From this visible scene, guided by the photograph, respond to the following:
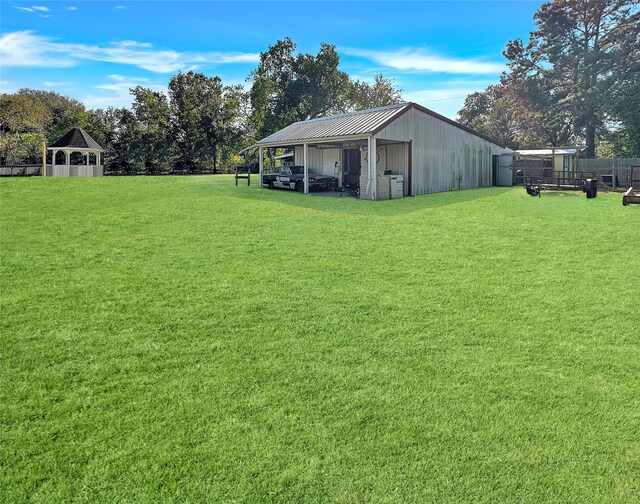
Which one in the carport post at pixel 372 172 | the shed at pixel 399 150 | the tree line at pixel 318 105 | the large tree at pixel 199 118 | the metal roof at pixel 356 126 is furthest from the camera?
the large tree at pixel 199 118

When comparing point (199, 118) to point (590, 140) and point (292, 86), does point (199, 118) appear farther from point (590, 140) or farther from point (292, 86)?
point (590, 140)

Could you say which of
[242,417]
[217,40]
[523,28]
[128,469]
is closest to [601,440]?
[242,417]

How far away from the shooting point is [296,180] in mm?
21547

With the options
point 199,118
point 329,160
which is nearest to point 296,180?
point 329,160

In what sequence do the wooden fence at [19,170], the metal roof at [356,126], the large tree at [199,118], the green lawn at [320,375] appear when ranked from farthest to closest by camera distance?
the large tree at [199,118], the wooden fence at [19,170], the metal roof at [356,126], the green lawn at [320,375]

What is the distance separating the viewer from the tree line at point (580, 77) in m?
35.3

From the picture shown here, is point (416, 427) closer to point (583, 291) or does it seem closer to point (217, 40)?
point (583, 291)

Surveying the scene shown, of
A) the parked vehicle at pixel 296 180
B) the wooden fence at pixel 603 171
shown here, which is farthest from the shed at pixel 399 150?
the wooden fence at pixel 603 171

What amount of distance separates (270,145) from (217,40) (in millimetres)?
11218

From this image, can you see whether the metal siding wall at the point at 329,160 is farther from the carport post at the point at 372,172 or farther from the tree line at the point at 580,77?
the tree line at the point at 580,77

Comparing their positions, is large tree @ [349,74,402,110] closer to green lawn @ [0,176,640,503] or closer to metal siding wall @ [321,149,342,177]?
metal siding wall @ [321,149,342,177]

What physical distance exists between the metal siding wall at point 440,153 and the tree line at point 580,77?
17.6m

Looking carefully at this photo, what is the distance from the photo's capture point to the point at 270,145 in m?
23.3

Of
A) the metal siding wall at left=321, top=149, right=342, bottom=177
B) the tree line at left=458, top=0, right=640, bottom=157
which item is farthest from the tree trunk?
the metal siding wall at left=321, top=149, right=342, bottom=177
